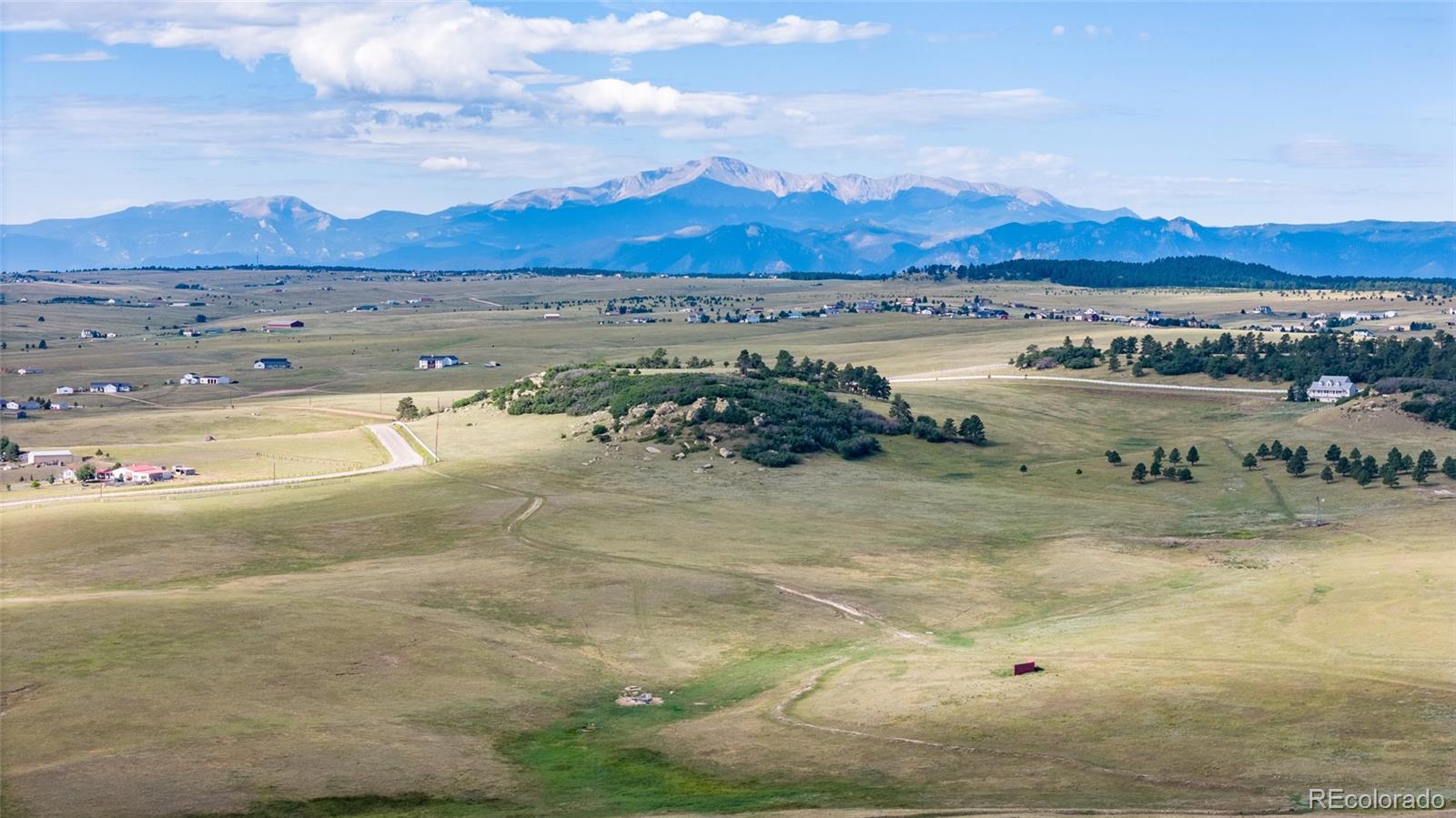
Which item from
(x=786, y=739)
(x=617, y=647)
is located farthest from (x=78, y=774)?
(x=617, y=647)

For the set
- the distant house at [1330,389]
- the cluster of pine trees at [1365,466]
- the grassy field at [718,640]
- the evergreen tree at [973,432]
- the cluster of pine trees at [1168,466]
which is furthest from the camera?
the distant house at [1330,389]

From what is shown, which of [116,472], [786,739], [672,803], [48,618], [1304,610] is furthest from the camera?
[116,472]

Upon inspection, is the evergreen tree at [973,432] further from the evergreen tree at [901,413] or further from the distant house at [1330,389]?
the distant house at [1330,389]

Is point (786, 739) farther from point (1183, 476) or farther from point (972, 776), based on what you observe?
point (1183, 476)

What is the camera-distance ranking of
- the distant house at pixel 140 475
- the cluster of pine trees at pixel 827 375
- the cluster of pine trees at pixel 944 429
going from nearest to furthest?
the distant house at pixel 140 475 < the cluster of pine trees at pixel 944 429 < the cluster of pine trees at pixel 827 375

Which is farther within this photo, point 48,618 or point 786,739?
point 48,618
